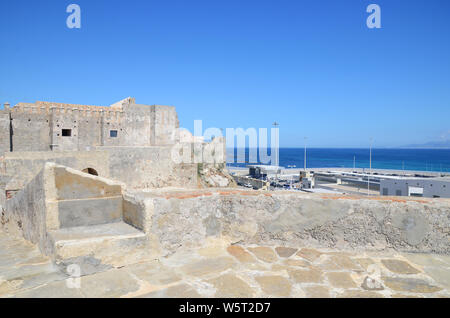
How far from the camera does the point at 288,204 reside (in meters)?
3.58

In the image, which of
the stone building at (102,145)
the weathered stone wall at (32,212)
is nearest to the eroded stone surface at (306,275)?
the weathered stone wall at (32,212)

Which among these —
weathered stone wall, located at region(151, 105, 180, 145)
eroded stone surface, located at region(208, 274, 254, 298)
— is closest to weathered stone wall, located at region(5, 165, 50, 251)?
eroded stone surface, located at region(208, 274, 254, 298)

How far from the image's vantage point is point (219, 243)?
3.56 metres

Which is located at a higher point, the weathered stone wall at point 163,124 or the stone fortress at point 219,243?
the weathered stone wall at point 163,124

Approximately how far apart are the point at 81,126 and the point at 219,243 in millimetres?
21153

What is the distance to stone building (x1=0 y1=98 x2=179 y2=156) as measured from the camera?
63.6ft

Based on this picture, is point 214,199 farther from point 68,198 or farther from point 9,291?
point 9,291

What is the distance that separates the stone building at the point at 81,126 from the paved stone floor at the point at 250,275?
17229 mm

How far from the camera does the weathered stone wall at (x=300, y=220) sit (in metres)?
3.37

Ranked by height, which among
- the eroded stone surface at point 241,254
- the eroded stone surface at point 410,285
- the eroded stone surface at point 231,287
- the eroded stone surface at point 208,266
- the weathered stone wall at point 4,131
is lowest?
the eroded stone surface at point 410,285

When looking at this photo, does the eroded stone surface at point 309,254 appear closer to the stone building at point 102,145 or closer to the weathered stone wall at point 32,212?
the weathered stone wall at point 32,212

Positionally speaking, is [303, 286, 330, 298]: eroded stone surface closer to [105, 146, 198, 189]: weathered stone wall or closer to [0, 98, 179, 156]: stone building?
[105, 146, 198, 189]: weathered stone wall
